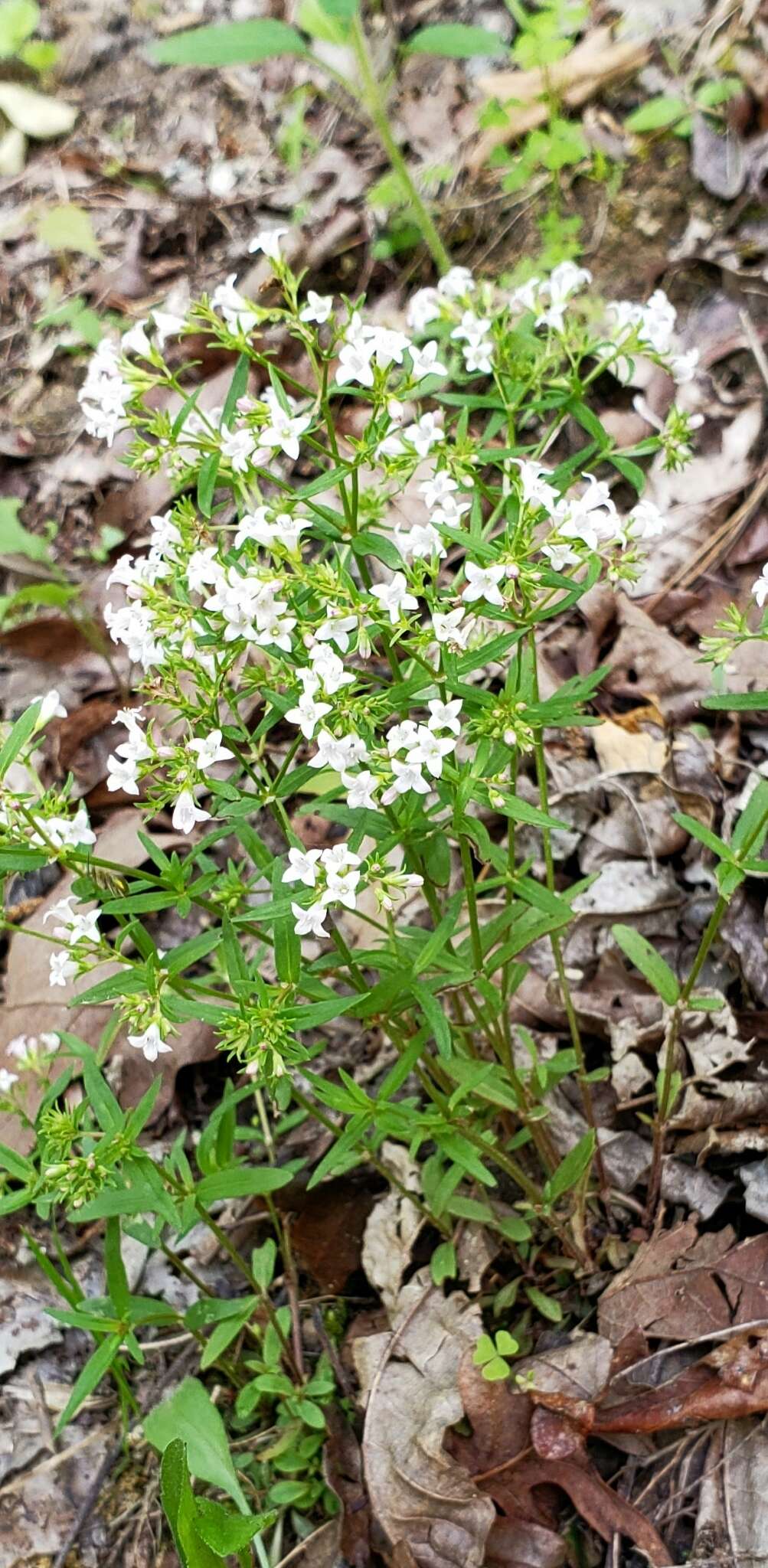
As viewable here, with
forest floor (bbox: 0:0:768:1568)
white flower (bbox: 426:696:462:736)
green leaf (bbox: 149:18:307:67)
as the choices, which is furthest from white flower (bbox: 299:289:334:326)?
green leaf (bbox: 149:18:307:67)

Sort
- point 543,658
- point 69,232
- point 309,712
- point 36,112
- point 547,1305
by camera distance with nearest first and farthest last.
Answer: point 309,712 < point 547,1305 < point 543,658 < point 69,232 < point 36,112

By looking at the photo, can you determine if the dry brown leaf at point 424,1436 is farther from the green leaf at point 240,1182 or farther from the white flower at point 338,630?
the white flower at point 338,630

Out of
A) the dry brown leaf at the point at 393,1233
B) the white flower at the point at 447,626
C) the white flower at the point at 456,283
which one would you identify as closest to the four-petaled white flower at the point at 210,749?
the white flower at the point at 447,626

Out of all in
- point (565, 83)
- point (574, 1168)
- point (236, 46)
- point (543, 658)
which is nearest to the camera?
point (574, 1168)

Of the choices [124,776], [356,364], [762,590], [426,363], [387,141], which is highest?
[356,364]

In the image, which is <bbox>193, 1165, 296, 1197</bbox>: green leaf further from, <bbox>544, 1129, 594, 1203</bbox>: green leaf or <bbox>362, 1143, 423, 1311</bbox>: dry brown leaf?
<bbox>544, 1129, 594, 1203</bbox>: green leaf

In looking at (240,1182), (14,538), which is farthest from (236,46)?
(240,1182)

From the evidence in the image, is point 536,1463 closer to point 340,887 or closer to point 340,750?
point 340,887
